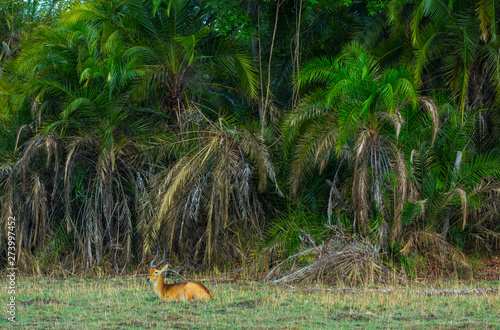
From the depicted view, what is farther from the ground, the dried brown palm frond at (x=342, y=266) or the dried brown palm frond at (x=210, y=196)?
the dried brown palm frond at (x=210, y=196)

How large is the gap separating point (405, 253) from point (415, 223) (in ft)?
2.82

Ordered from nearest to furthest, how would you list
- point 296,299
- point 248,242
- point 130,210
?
point 296,299, point 248,242, point 130,210

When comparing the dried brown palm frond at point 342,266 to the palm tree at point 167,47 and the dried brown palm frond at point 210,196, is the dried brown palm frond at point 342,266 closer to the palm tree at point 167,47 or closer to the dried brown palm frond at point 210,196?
the dried brown palm frond at point 210,196

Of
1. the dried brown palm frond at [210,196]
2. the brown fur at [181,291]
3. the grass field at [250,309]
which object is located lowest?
the grass field at [250,309]

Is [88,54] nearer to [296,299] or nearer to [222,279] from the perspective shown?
[222,279]

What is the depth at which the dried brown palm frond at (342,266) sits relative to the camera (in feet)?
38.3

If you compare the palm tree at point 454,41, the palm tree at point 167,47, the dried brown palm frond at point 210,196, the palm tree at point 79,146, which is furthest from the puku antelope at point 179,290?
the palm tree at point 454,41

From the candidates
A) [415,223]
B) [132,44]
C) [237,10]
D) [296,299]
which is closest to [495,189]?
[415,223]

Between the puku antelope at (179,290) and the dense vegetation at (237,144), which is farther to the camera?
the dense vegetation at (237,144)

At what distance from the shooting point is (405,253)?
12.2m

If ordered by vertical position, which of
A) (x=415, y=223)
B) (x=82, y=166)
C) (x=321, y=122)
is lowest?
(x=415, y=223)

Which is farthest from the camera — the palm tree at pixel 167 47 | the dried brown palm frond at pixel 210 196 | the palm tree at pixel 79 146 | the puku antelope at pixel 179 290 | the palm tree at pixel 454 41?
the palm tree at pixel 167 47

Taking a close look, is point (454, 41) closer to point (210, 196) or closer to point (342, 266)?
point (342, 266)

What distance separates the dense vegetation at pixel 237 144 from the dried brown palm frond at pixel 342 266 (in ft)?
0.59
